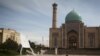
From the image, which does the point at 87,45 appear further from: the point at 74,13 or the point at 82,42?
the point at 74,13

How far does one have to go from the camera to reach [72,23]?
2842cm

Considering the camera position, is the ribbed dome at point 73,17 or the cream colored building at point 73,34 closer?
the cream colored building at point 73,34

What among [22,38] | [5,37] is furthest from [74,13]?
[22,38]

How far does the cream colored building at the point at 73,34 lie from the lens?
2752 centimetres

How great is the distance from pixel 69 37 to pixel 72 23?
175cm

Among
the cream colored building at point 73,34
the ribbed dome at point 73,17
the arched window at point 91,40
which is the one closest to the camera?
the arched window at point 91,40

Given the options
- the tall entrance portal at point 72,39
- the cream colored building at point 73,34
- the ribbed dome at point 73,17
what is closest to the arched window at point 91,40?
the cream colored building at point 73,34

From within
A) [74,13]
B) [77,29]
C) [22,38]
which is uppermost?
[74,13]

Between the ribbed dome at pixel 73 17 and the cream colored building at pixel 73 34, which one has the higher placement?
the ribbed dome at pixel 73 17

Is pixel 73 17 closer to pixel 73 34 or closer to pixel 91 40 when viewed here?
pixel 73 34

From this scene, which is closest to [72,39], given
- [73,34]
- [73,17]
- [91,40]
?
[73,34]

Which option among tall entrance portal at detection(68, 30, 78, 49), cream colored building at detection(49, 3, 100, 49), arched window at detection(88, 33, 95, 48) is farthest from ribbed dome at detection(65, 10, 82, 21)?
arched window at detection(88, 33, 95, 48)

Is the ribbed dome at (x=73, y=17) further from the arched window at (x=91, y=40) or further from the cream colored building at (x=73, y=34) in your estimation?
the arched window at (x=91, y=40)

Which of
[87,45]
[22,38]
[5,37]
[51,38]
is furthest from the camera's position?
[5,37]
